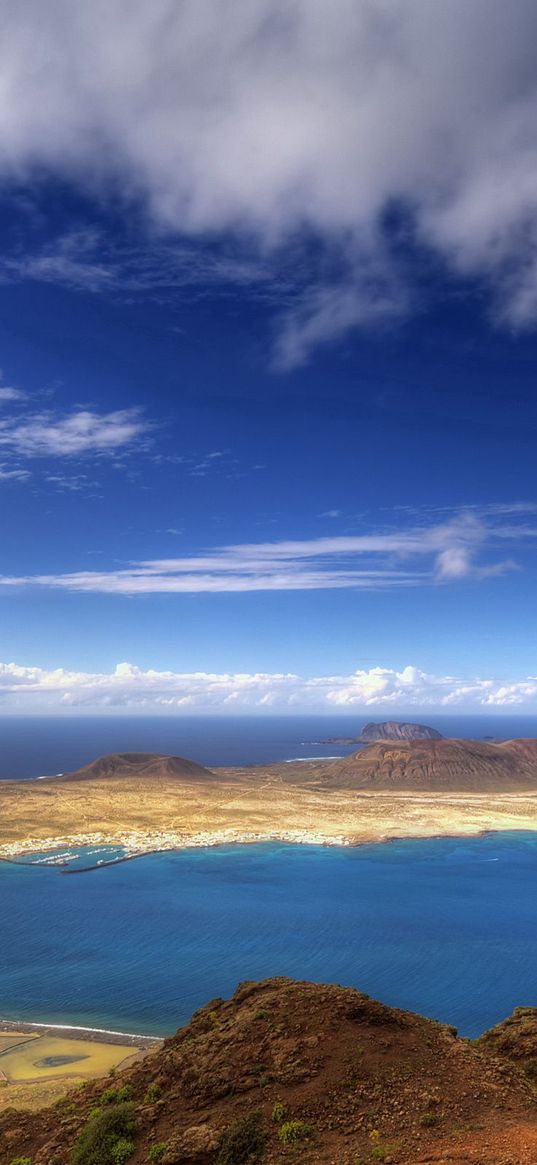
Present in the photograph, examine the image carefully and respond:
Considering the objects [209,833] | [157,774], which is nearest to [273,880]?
[209,833]

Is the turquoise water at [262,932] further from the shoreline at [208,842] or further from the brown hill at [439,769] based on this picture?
the brown hill at [439,769]

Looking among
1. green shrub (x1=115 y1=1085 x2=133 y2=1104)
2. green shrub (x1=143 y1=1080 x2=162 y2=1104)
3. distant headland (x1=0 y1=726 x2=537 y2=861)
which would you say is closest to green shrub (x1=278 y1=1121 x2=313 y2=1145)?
green shrub (x1=143 y1=1080 x2=162 y2=1104)

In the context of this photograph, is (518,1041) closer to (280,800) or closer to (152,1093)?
(152,1093)

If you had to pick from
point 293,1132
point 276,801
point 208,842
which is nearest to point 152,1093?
point 293,1132

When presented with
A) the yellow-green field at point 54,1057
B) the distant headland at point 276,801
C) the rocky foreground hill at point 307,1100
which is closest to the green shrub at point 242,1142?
the rocky foreground hill at point 307,1100

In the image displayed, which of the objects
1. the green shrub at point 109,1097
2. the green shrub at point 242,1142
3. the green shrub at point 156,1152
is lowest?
the green shrub at point 109,1097

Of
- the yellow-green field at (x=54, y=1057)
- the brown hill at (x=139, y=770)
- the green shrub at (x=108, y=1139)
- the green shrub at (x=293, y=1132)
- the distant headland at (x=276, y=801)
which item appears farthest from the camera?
the brown hill at (x=139, y=770)

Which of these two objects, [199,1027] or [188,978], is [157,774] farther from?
[199,1027]
